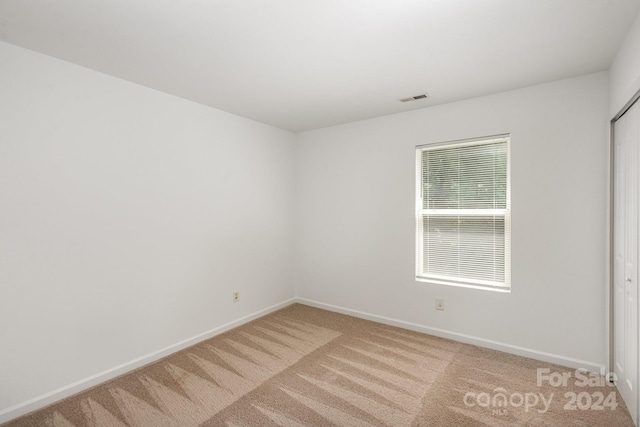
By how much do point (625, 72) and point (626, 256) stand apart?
47.6 inches

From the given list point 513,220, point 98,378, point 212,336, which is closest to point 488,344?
point 513,220

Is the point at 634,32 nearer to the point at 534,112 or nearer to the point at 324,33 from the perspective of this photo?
the point at 534,112

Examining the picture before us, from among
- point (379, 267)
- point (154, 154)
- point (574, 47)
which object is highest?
point (574, 47)

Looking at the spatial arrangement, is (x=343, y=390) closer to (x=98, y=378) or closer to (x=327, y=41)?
(x=98, y=378)

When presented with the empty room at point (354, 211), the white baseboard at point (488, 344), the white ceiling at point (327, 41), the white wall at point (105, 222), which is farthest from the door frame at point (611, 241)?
the white wall at point (105, 222)

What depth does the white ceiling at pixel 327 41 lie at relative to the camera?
167 cm

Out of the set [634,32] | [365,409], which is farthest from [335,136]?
[365,409]

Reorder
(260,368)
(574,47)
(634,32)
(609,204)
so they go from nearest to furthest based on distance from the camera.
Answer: (634,32) < (574,47) < (609,204) < (260,368)

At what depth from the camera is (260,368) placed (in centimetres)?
262

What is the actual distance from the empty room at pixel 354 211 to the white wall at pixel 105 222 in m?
0.01

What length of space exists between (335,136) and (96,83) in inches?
99.0

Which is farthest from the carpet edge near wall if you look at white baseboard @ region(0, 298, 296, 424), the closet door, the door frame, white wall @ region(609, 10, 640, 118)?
white wall @ region(609, 10, 640, 118)

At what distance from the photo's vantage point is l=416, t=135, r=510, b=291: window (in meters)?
2.97

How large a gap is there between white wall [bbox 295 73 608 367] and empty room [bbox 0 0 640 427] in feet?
0.06
